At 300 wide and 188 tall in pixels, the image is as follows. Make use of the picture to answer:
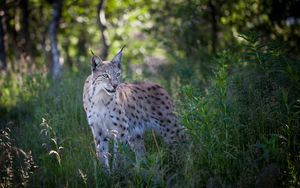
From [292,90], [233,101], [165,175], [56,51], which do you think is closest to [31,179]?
[165,175]

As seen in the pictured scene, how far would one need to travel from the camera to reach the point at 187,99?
22.2 feet

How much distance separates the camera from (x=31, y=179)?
667 cm

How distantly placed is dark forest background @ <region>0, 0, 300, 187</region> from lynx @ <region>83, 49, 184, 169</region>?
238 millimetres

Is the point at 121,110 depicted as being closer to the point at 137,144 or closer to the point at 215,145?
the point at 137,144

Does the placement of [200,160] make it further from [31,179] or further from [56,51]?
[56,51]

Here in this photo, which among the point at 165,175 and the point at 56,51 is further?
the point at 56,51

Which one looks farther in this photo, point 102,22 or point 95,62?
point 102,22

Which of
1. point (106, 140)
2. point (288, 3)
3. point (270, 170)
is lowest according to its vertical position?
point (270, 170)

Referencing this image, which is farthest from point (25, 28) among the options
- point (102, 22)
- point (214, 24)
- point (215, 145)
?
point (215, 145)

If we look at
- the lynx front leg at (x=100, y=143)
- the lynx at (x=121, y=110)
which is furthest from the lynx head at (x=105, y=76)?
the lynx front leg at (x=100, y=143)

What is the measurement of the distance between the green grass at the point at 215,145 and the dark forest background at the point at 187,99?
18 mm

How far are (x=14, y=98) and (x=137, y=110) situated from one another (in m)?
3.31

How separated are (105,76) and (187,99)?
1.35 metres

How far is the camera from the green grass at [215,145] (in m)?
6.13
